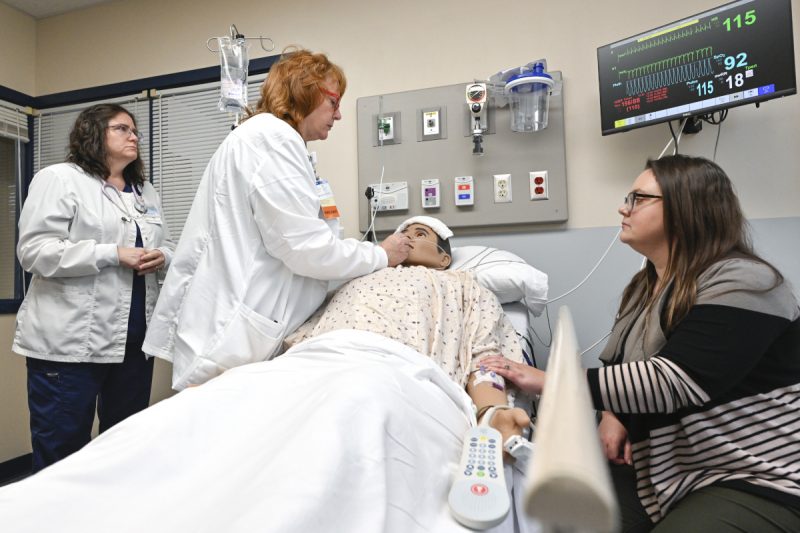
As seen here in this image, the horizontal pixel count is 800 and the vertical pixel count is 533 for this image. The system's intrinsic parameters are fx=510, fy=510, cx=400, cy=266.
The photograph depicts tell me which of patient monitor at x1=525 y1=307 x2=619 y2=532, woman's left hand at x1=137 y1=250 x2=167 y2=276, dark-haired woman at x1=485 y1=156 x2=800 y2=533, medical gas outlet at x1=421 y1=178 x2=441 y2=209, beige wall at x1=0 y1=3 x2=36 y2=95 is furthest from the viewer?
beige wall at x1=0 y1=3 x2=36 y2=95

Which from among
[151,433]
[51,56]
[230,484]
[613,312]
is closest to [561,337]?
[230,484]

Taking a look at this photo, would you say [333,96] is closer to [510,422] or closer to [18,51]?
[510,422]

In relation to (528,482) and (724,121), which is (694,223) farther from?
(724,121)

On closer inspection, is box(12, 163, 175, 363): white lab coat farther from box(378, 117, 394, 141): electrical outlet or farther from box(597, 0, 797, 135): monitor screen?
box(597, 0, 797, 135): monitor screen

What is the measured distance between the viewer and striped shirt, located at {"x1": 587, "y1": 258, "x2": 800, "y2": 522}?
0.93 m

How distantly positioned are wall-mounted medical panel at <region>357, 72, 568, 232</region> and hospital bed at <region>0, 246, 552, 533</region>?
1438mm

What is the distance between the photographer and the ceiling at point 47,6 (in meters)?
3.02

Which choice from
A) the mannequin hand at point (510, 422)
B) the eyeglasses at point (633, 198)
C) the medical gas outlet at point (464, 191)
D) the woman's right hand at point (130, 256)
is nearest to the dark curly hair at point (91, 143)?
the woman's right hand at point (130, 256)

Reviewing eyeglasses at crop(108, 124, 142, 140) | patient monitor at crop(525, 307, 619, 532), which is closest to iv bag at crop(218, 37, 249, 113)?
eyeglasses at crop(108, 124, 142, 140)

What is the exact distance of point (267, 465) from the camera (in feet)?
2.34

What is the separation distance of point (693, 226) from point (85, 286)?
199 centimetres

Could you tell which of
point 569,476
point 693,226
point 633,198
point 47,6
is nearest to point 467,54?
point 633,198

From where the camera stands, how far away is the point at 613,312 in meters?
2.20

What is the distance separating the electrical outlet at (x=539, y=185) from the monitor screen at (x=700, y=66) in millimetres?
313
